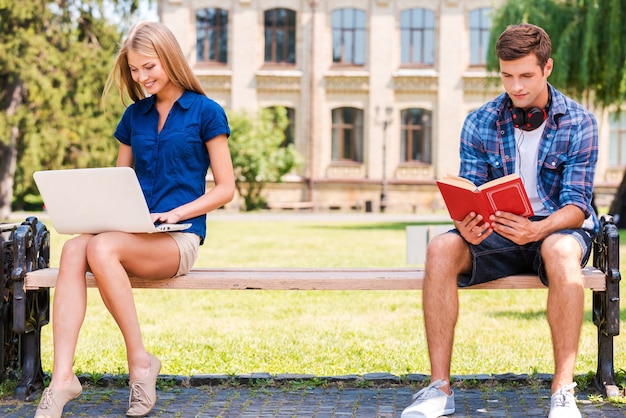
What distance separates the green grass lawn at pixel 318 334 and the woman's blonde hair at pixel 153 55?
5.30 ft

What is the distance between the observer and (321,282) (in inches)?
175

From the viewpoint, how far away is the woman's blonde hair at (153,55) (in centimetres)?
444

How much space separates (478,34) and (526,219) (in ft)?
→ 113

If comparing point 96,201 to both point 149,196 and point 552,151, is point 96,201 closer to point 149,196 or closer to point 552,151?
point 149,196

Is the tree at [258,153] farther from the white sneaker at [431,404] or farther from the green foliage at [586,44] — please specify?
the white sneaker at [431,404]

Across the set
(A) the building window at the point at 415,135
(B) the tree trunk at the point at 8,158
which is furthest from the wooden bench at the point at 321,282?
(A) the building window at the point at 415,135

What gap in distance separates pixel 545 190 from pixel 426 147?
3390 centimetres

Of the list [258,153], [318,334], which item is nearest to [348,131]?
[258,153]

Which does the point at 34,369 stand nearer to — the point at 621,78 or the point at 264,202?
the point at 621,78

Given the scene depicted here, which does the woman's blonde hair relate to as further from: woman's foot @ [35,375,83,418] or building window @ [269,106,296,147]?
building window @ [269,106,296,147]

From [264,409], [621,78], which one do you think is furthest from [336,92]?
[264,409]

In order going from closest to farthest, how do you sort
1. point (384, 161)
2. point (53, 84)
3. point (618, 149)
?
point (53, 84) → point (384, 161) → point (618, 149)

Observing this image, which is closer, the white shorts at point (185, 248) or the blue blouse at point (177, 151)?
the white shorts at point (185, 248)

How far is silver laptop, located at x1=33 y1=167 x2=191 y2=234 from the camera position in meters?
4.11
